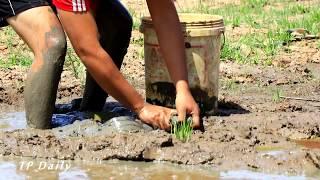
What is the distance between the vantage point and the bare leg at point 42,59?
15.2 ft

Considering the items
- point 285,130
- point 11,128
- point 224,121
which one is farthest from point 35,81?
point 285,130

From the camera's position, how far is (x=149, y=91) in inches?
204

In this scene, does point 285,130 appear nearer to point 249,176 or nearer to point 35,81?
point 249,176

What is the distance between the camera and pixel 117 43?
202 inches

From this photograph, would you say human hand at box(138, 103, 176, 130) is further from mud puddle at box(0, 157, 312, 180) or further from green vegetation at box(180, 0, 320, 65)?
green vegetation at box(180, 0, 320, 65)

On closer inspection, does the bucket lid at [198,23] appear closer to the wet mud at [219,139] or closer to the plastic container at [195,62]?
the plastic container at [195,62]

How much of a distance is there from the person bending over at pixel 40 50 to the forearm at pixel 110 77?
23 cm

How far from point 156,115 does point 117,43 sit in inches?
27.1

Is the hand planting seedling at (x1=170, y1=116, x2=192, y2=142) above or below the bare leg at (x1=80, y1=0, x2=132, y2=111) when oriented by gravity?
below

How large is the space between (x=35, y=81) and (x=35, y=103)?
132 mm

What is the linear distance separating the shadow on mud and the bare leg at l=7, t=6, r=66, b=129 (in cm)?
117

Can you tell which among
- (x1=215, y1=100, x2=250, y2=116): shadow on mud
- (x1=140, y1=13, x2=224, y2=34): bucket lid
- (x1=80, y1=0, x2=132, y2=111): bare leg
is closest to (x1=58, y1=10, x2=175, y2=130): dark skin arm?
(x1=80, y1=0, x2=132, y2=111): bare leg

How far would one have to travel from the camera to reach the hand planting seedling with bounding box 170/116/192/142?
4480mm

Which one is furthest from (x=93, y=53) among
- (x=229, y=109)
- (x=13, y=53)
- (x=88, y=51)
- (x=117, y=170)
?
(x=13, y=53)
